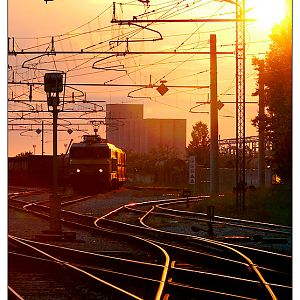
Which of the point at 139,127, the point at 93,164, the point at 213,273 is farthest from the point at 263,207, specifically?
the point at 213,273

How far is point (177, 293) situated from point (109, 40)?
25.3 ft

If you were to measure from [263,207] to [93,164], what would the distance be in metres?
5.79

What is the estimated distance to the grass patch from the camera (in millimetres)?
15266

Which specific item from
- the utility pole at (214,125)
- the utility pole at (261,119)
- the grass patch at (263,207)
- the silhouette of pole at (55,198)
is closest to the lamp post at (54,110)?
the silhouette of pole at (55,198)

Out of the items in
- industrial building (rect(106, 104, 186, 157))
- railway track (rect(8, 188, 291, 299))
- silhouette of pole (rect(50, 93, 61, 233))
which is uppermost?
industrial building (rect(106, 104, 186, 157))

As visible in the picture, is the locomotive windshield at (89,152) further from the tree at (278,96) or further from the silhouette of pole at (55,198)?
the silhouette of pole at (55,198)

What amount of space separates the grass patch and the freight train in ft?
9.30

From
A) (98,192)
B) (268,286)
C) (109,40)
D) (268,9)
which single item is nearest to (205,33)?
(109,40)

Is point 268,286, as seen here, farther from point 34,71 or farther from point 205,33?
point 205,33

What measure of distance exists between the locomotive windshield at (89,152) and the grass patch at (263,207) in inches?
121

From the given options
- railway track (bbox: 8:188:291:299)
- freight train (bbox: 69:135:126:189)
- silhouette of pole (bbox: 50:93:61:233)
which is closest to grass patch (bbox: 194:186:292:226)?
freight train (bbox: 69:135:126:189)

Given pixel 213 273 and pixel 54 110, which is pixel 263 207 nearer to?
pixel 54 110

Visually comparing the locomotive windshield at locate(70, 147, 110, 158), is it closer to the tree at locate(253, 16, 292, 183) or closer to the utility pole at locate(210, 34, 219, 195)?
the utility pole at locate(210, 34, 219, 195)

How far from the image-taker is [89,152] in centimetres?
Result: 2114
